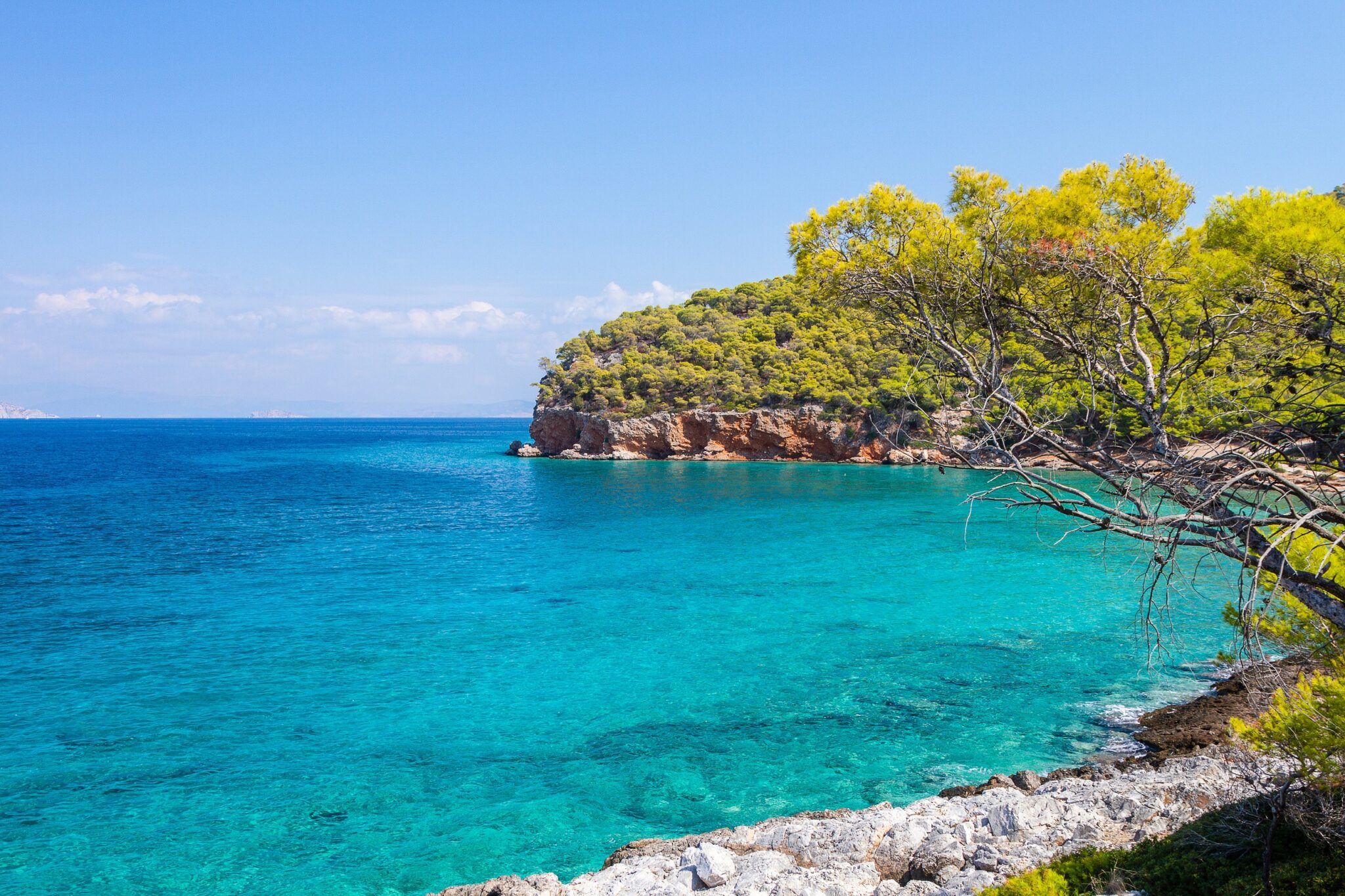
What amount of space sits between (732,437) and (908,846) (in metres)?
59.5

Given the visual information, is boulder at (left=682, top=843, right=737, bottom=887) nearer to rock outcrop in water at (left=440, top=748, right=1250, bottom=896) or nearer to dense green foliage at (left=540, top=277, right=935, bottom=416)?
rock outcrop in water at (left=440, top=748, right=1250, bottom=896)

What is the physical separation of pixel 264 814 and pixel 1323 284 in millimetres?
13661

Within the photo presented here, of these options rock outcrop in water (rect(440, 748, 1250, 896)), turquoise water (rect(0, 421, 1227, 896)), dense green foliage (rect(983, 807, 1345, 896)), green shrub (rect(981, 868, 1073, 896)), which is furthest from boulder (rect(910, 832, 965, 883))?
turquoise water (rect(0, 421, 1227, 896))

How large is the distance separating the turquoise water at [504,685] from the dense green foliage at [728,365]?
29.4 m

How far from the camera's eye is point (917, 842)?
7.57 m

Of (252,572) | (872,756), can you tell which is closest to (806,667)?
(872,756)

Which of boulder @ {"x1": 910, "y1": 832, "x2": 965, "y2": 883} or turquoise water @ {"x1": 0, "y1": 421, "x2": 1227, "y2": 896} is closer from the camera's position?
boulder @ {"x1": 910, "y1": 832, "x2": 965, "y2": 883}

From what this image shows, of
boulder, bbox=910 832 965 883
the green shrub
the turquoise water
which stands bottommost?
the turquoise water

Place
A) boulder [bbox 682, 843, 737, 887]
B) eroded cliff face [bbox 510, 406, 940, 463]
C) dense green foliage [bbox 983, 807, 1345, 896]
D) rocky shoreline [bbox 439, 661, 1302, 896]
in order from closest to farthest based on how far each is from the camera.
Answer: dense green foliage [bbox 983, 807, 1345, 896]
rocky shoreline [bbox 439, 661, 1302, 896]
boulder [bbox 682, 843, 737, 887]
eroded cliff face [bbox 510, 406, 940, 463]

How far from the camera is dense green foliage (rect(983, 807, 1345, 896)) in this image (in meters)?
4.94

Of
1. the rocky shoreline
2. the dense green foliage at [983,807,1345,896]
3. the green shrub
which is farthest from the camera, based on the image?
the rocky shoreline

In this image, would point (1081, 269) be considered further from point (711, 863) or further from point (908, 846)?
point (711, 863)

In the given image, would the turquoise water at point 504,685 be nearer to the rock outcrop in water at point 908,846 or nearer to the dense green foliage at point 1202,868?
the rock outcrop in water at point 908,846

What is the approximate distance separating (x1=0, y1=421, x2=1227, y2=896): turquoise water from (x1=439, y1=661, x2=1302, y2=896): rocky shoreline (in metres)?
1.60
